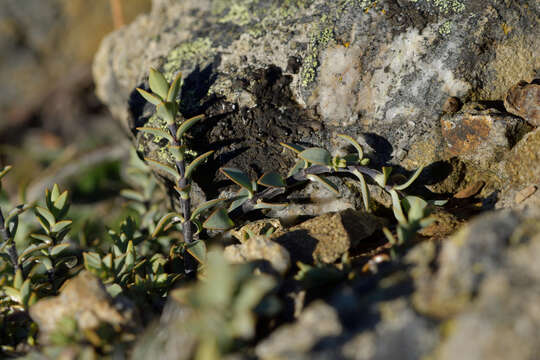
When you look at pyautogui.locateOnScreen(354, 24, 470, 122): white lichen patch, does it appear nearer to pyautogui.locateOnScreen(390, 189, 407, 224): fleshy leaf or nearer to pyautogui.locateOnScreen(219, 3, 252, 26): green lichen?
pyautogui.locateOnScreen(390, 189, 407, 224): fleshy leaf

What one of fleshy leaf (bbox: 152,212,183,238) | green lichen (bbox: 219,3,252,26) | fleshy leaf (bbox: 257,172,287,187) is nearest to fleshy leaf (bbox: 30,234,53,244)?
fleshy leaf (bbox: 152,212,183,238)

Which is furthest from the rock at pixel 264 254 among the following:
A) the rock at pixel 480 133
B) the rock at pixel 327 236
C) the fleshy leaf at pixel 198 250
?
the rock at pixel 480 133

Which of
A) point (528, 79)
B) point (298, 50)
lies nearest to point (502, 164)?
point (528, 79)

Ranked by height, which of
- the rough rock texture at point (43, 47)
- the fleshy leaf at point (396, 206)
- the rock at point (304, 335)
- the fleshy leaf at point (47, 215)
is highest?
the rough rock texture at point (43, 47)

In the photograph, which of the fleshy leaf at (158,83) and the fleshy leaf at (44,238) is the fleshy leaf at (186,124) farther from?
the fleshy leaf at (44,238)

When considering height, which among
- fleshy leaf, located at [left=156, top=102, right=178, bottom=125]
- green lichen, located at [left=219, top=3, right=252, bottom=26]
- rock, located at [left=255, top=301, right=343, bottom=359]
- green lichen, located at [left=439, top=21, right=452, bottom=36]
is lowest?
rock, located at [left=255, top=301, right=343, bottom=359]

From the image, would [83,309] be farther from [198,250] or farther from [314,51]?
[314,51]

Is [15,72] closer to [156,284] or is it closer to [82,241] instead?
[82,241]
